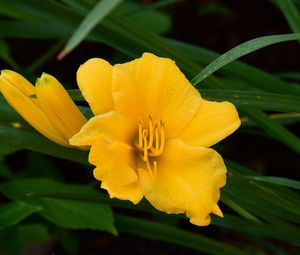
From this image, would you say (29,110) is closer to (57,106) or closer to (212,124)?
(57,106)

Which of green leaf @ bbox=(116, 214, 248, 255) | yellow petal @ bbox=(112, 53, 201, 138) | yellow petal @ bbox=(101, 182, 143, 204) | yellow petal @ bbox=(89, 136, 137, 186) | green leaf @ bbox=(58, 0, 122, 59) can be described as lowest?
green leaf @ bbox=(116, 214, 248, 255)

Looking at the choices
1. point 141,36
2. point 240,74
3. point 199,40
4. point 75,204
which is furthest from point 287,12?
point 199,40

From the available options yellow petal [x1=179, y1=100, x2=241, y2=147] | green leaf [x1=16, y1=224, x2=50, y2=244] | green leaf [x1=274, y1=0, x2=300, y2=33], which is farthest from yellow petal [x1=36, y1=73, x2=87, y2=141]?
green leaf [x1=16, y1=224, x2=50, y2=244]

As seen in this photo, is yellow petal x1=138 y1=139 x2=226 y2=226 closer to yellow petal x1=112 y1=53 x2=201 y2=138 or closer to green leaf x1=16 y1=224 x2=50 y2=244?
yellow petal x1=112 y1=53 x2=201 y2=138

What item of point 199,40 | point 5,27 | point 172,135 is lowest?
point 199,40

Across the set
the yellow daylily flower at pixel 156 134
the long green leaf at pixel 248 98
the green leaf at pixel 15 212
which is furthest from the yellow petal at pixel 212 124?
the green leaf at pixel 15 212

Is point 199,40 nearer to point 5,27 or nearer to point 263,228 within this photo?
point 5,27

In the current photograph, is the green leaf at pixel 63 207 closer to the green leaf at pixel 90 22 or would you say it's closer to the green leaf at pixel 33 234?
the green leaf at pixel 33 234
